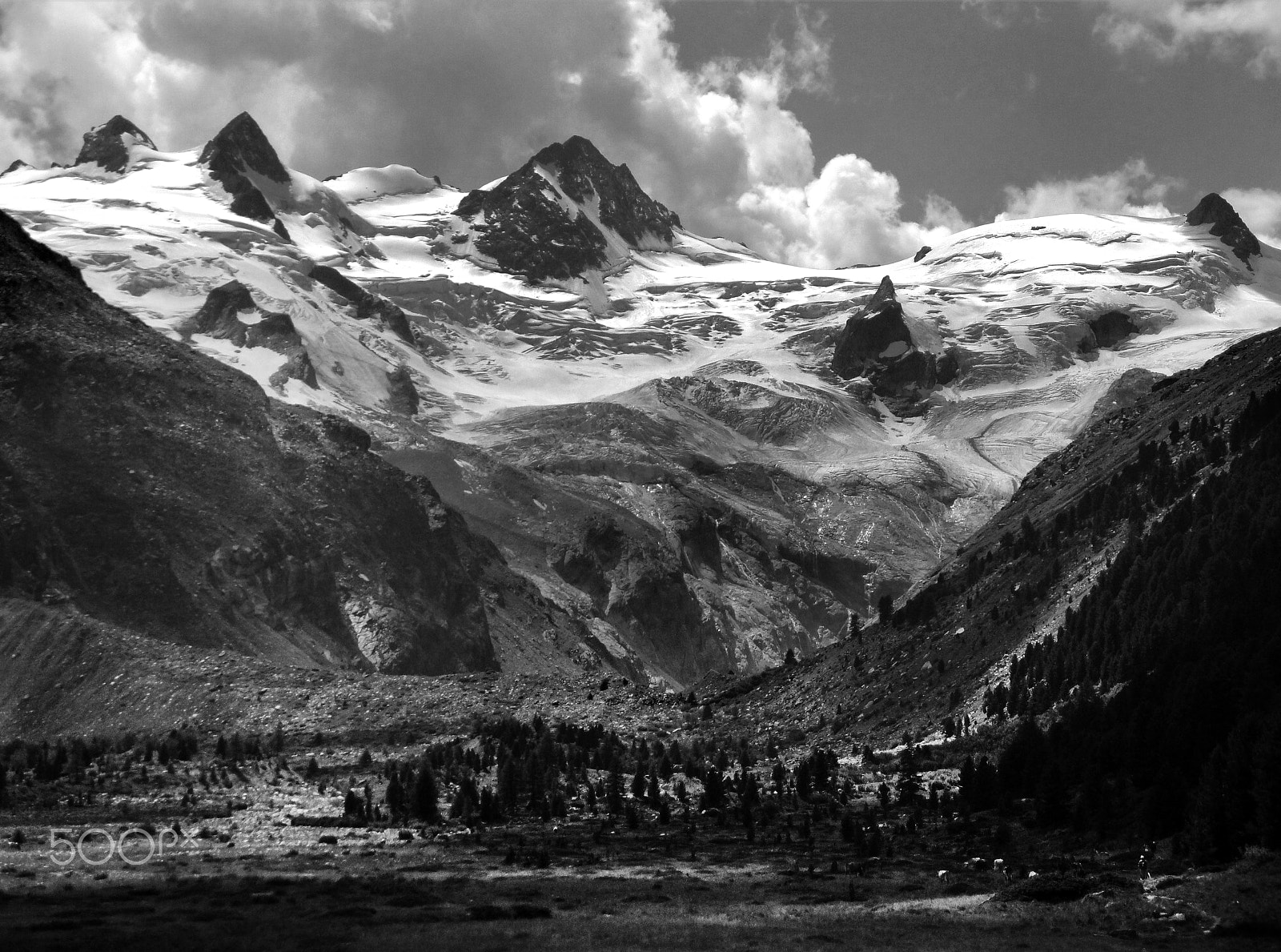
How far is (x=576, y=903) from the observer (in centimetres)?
5828

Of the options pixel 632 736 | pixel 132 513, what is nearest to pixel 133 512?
pixel 132 513

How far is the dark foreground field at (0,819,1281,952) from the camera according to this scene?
49219mm

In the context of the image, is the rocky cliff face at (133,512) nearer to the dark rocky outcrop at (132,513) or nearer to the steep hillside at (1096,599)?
the dark rocky outcrop at (132,513)

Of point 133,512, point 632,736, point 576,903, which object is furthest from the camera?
point 133,512
